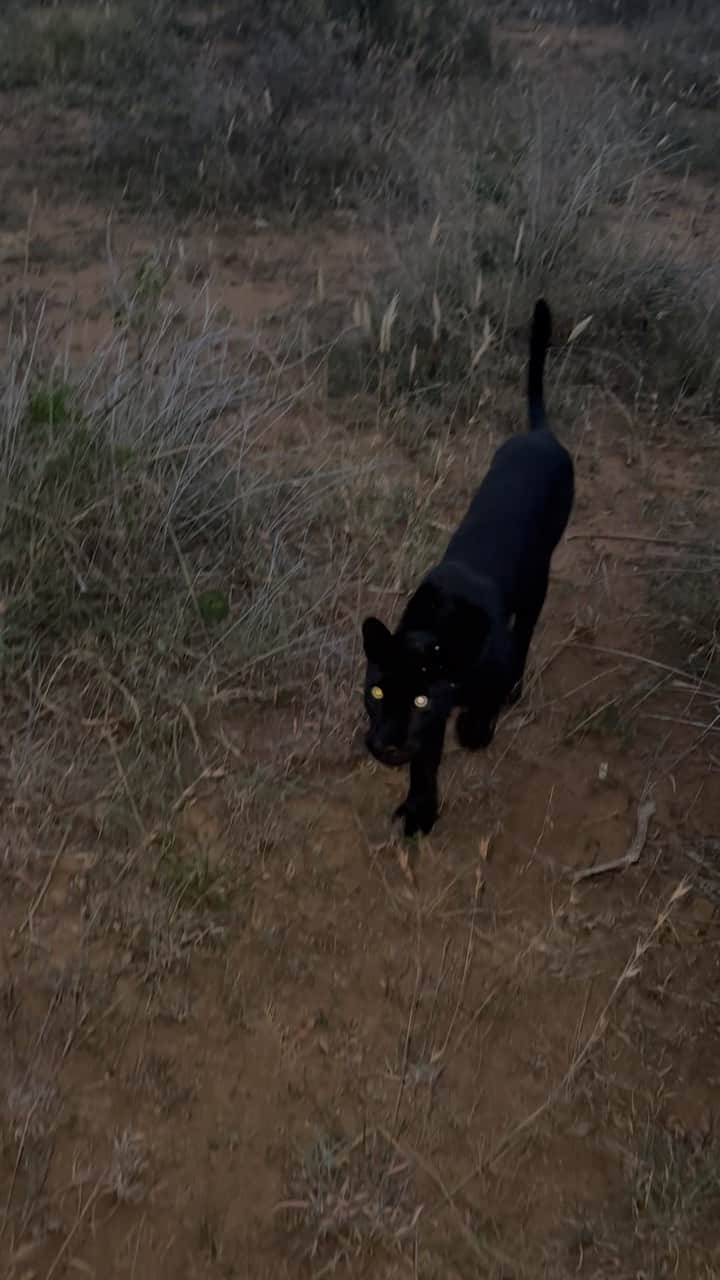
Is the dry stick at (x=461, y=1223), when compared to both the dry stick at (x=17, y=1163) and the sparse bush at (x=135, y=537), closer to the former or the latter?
the dry stick at (x=17, y=1163)

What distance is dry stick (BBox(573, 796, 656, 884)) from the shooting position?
2.29 m

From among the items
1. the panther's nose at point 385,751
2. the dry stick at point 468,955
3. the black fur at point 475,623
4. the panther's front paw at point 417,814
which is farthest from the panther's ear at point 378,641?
the dry stick at point 468,955

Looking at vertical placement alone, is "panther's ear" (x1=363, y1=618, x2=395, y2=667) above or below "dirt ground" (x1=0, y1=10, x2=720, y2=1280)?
above

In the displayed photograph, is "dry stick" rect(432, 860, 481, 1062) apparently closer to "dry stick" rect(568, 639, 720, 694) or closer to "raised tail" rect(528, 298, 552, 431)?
"dry stick" rect(568, 639, 720, 694)

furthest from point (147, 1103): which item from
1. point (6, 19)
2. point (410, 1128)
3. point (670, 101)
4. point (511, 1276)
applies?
point (6, 19)

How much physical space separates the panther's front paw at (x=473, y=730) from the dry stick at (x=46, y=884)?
91cm

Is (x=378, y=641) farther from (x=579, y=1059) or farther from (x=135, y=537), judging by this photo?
(x=135, y=537)

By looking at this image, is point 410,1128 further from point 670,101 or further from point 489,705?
point 670,101

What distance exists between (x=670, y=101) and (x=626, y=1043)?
23.1ft

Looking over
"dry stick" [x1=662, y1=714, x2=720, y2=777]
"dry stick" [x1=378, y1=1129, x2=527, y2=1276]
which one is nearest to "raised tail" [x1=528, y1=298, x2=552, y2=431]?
"dry stick" [x1=662, y1=714, x2=720, y2=777]

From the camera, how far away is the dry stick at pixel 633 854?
7.52 ft

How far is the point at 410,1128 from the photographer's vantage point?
6.04ft

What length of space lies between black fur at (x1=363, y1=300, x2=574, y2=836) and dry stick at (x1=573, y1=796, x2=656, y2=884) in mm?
355

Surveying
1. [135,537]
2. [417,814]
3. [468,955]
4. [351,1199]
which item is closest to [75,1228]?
[351,1199]
